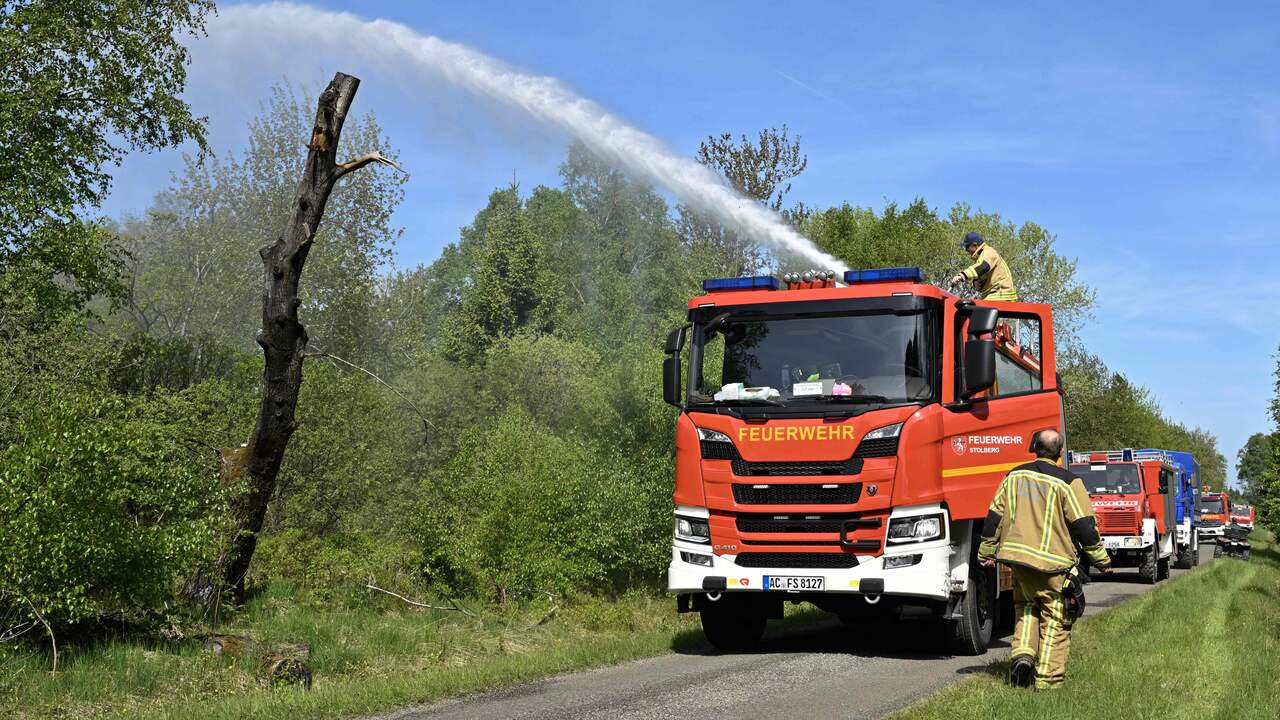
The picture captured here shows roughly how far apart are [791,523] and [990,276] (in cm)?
468

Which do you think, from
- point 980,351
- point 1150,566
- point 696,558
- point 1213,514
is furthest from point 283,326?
point 1213,514

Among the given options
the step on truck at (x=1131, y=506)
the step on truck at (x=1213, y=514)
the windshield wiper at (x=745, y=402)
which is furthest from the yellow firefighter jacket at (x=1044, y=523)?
the step on truck at (x=1213, y=514)

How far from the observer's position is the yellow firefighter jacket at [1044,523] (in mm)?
8773

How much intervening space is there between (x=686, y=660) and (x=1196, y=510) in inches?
1267

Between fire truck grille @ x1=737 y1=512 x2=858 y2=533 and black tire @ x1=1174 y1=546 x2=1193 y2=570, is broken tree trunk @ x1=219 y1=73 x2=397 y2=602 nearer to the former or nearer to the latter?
fire truck grille @ x1=737 y1=512 x2=858 y2=533

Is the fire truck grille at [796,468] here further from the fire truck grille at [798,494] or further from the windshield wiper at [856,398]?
the windshield wiper at [856,398]

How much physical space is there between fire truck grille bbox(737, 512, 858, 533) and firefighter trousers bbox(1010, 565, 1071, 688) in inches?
70.3

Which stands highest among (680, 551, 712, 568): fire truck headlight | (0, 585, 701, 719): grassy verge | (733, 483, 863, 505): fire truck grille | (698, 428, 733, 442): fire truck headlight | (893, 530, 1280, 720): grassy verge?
(698, 428, 733, 442): fire truck headlight

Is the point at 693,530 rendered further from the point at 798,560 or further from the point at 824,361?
the point at 824,361

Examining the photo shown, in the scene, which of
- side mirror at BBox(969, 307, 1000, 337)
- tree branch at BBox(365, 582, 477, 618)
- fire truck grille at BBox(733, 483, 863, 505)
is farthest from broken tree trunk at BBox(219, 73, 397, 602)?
side mirror at BBox(969, 307, 1000, 337)

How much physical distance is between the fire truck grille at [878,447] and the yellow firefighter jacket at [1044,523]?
1.27 m

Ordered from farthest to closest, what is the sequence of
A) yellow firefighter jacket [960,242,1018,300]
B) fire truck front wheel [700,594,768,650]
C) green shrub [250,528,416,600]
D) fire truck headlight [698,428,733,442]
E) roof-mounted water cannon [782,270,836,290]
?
green shrub [250,528,416,600], yellow firefighter jacket [960,242,1018,300], fire truck front wheel [700,594,768,650], roof-mounted water cannon [782,270,836,290], fire truck headlight [698,428,733,442]

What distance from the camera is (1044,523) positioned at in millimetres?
8875

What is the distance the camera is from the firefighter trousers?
8805mm
